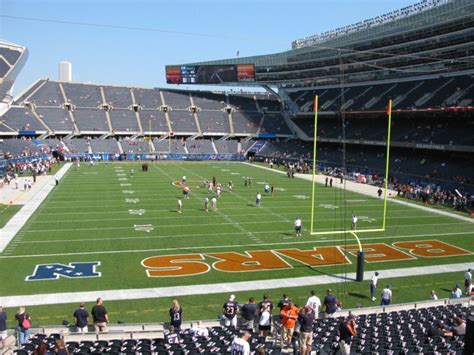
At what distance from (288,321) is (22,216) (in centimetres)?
1796

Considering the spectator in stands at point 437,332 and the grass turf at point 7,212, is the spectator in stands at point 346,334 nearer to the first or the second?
the spectator in stands at point 437,332

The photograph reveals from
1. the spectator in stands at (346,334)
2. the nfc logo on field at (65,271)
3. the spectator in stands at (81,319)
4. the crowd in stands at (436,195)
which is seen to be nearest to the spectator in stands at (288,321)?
the spectator in stands at (346,334)

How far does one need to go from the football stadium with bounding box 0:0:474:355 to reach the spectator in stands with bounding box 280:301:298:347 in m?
0.02

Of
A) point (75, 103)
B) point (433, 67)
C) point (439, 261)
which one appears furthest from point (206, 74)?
point (439, 261)

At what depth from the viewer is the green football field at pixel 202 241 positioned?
14508 millimetres

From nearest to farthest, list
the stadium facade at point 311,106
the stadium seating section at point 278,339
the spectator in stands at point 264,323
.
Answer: the stadium seating section at point 278,339 → the spectator in stands at point 264,323 → the stadium facade at point 311,106

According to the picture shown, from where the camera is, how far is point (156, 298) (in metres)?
13.6

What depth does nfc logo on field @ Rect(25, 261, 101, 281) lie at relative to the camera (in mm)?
15086

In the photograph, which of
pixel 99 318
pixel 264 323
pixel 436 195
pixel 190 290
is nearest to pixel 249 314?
pixel 264 323

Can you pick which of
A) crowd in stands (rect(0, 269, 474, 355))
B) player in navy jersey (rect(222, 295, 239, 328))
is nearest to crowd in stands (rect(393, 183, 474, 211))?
crowd in stands (rect(0, 269, 474, 355))

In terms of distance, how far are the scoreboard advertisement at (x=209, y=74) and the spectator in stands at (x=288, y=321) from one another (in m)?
59.4

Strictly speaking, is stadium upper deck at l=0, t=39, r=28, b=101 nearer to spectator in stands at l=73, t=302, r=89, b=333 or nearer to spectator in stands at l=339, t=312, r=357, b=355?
spectator in stands at l=73, t=302, r=89, b=333

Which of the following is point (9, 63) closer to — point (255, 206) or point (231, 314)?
point (255, 206)

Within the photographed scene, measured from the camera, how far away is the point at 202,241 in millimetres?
19641
